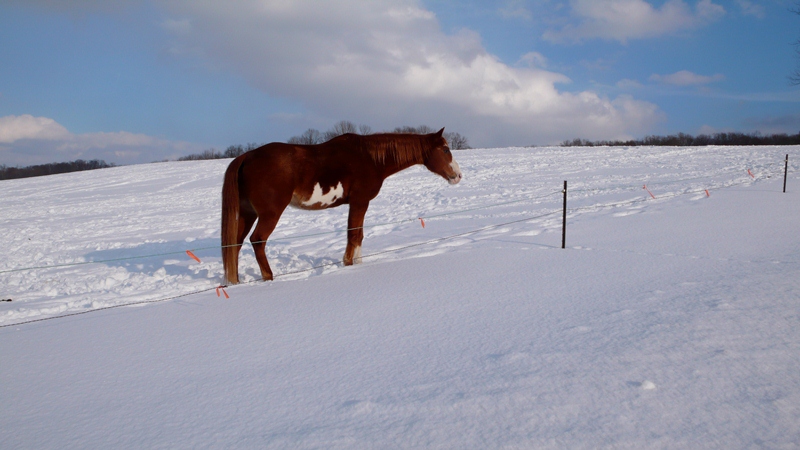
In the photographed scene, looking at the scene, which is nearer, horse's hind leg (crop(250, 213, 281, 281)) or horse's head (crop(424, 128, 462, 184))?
horse's hind leg (crop(250, 213, 281, 281))

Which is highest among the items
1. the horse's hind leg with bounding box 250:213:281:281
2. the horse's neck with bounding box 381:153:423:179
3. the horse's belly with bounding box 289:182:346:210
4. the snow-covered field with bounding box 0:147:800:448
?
the horse's neck with bounding box 381:153:423:179

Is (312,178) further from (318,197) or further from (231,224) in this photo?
(231,224)

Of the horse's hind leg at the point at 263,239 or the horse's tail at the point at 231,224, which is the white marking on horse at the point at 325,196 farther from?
the horse's tail at the point at 231,224

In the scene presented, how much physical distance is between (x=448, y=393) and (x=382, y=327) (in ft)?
3.69

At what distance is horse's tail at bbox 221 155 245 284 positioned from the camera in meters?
5.34

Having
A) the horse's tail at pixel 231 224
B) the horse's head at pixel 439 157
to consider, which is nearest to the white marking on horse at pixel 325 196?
the horse's tail at pixel 231 224

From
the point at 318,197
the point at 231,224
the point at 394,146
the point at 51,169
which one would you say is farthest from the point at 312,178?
the point at 51,169

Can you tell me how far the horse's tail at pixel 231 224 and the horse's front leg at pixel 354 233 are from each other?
4.80 feet

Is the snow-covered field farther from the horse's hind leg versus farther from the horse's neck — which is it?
the horse's neck

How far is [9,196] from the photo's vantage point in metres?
24.3

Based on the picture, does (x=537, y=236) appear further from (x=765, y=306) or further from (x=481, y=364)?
(x=481, y=364)

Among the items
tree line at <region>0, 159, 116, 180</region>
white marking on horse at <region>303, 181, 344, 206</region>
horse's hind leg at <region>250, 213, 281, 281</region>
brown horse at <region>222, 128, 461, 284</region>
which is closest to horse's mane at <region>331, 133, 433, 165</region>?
brown horse at <region>222, 128, 461, 284</region>

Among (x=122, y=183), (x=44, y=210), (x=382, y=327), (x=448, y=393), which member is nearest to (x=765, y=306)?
(x=448, y=393)

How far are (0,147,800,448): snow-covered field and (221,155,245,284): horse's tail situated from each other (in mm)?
333
